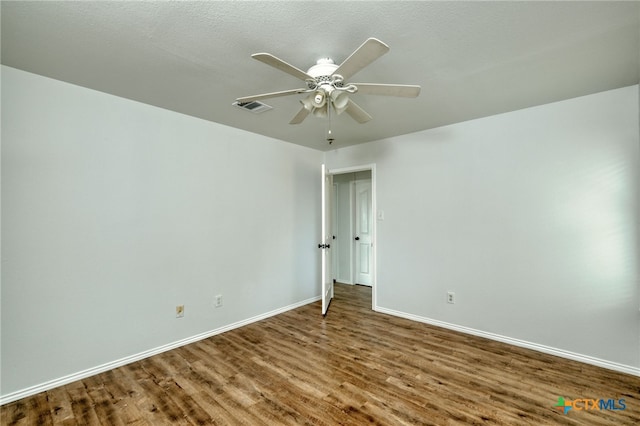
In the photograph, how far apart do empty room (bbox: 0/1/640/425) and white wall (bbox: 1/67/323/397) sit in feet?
0.06

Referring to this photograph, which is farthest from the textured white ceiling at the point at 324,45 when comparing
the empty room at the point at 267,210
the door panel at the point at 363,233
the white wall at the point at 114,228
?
the door panel at the point at 363,233

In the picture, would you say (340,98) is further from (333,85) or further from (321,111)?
(321,111)

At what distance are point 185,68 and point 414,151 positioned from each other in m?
2.80

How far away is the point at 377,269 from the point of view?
4.11 meters

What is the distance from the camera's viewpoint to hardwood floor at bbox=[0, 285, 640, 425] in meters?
1.94

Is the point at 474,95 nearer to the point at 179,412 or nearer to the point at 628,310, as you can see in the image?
the point at 628,310

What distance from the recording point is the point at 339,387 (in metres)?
2.26

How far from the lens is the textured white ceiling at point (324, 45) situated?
1.56 meters

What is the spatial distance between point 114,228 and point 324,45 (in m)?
2.36

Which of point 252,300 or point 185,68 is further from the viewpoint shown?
point 252,300

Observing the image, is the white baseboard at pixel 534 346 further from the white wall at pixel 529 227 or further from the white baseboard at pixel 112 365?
the white baseboard at pixel 112 365

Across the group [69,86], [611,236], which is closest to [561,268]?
[611,236]

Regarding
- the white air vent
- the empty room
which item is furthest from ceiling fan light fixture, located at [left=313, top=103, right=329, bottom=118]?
the white air vent

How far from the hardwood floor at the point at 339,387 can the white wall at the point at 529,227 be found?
0.34m
